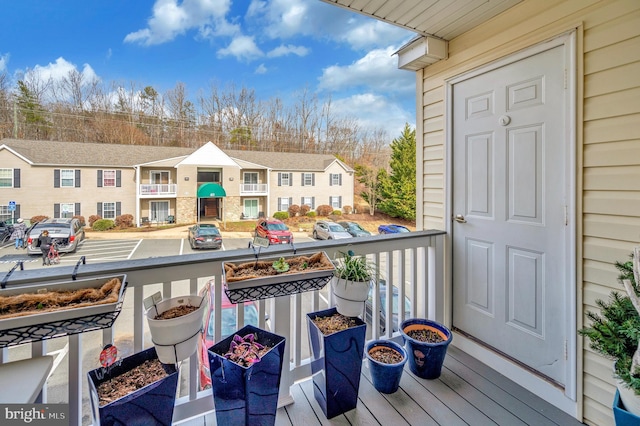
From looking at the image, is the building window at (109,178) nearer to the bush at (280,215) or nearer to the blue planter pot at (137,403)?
the bush at (280,215)

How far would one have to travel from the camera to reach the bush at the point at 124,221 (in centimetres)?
381

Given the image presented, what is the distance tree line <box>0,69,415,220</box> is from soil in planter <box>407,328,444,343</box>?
99.3 inches

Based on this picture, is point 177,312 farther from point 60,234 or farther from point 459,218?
point 60,234

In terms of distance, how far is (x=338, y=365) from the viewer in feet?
3.94

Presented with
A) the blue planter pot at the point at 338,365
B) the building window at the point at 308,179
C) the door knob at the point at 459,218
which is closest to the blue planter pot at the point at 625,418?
the blue planter pot at the point at 338,365

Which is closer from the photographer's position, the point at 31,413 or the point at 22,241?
the point at 31,413

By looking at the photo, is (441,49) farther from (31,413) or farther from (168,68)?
(168,68)

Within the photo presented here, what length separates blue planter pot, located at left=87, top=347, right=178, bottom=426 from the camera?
0.77m

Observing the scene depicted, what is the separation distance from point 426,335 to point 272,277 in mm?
1096

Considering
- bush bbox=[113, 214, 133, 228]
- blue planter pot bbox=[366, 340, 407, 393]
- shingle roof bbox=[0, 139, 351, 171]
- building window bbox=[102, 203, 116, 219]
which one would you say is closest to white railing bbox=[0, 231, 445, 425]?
blue planter pot bbox=[366, 340, 407, 393]

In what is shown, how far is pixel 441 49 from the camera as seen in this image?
185cm

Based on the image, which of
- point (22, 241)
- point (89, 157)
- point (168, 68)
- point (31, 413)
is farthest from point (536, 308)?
point (168, 68)

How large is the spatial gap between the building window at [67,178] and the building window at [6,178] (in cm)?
48

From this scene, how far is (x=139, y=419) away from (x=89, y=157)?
4.58 metres
